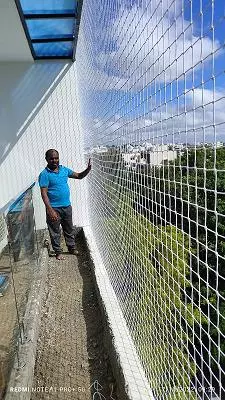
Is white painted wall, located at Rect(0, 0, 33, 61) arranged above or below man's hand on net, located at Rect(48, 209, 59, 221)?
above

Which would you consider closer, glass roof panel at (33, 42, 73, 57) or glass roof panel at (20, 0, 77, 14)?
glass roof panel at (20, 0, 77, 14)

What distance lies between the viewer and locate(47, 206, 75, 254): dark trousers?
538cm

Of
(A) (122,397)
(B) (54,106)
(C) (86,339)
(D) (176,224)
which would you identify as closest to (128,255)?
(C) (86,339)

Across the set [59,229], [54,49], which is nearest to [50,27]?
[54,49]

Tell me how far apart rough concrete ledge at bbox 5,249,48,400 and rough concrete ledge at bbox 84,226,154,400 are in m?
0.56

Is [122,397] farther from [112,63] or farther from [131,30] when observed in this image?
[112,63]

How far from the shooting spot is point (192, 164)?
1485mm

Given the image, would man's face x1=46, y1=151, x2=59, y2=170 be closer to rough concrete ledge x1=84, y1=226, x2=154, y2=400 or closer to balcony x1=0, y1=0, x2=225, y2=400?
balcony x1=0, y1=0, x2=225, y2=400

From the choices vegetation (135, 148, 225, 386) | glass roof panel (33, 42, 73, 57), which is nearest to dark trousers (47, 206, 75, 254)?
glass roof panel (33, 42, 73, 57)

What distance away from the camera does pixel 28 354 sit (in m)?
2.68

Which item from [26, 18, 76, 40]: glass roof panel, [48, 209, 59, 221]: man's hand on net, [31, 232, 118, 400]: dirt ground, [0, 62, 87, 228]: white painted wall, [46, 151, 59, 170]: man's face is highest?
[26, 18, 76, 40]: glass roof panel

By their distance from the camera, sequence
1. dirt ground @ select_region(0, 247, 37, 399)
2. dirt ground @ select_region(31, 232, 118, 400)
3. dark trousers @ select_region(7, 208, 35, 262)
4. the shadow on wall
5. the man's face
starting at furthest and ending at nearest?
1. the shadow on wall
2. the man's face
3. dark trousers @ select_region(7, 208, 35, 262)
4. dirt ground @ select_region(31, 232, 118, 400)
5. dirt ground @ select_region(0, 247, 37, 399)

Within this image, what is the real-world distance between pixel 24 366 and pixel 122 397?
25.4 inches

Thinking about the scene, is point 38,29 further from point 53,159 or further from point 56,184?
point 56,184
